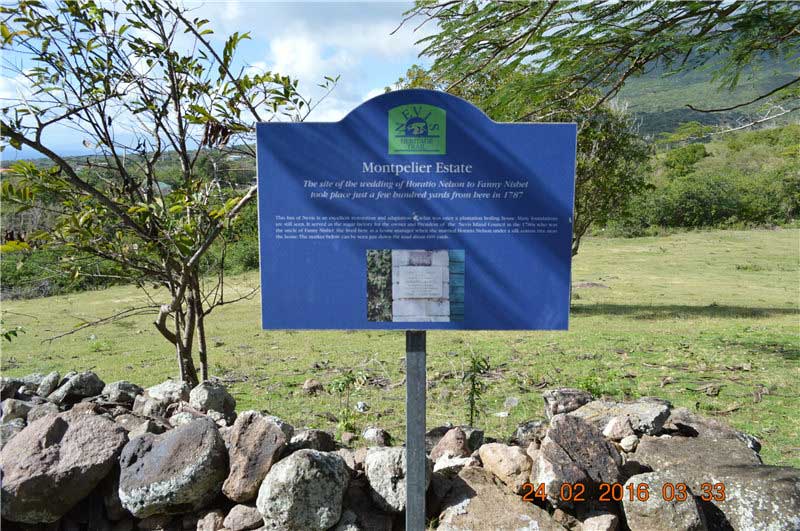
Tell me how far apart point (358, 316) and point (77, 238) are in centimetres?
234

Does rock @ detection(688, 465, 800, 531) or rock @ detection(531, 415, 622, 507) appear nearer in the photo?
rock @ detection(688, 465, 800, 531)

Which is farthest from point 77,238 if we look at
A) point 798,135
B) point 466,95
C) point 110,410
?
point 798,135

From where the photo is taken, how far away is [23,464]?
10.0ft

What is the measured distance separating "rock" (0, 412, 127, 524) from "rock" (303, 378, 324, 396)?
2.57 metres

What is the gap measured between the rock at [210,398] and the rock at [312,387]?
1445 mm

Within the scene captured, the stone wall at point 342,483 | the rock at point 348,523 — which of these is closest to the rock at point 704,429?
the stone wall at point 342,483

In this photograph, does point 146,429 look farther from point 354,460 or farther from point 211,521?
point 354,460

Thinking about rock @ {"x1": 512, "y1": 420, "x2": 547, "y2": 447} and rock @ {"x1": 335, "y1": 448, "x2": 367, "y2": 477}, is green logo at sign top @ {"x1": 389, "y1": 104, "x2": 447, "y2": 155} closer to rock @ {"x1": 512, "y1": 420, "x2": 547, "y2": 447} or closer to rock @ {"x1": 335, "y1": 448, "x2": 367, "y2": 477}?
rock @ {"x1": 335, "y1": 448, "x2": 367, "y2": 477}

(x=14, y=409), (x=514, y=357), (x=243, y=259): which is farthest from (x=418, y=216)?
(x=243, y=259)

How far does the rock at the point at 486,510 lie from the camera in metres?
2.90

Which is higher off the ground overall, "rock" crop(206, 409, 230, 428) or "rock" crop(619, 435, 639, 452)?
"rock" crop(206, 409, 230, 428)
